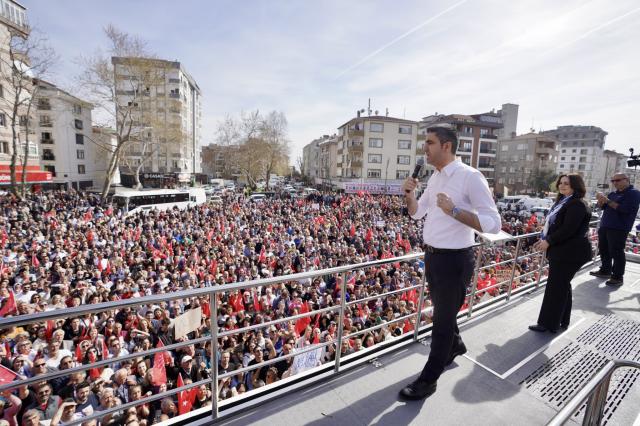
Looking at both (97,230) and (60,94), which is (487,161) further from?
(60,94)

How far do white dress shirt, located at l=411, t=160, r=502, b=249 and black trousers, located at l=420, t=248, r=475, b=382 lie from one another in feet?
0.37

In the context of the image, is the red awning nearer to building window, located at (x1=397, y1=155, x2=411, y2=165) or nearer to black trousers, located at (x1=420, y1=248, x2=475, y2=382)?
black trousers, located at (x1=420, y1=248, x2=475, y2=382)

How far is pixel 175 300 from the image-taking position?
3.49 m

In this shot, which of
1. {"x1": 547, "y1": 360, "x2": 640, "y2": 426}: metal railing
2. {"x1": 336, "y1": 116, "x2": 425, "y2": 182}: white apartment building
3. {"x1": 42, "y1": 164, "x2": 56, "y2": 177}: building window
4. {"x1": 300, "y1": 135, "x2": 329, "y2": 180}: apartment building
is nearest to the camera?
{"x1": 547, "y1": 360, "x2": 640, "y2": 426}: metal railing

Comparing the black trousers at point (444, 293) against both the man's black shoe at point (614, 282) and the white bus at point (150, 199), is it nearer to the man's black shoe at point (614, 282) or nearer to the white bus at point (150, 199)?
the man's black shoe at point (614, 282)

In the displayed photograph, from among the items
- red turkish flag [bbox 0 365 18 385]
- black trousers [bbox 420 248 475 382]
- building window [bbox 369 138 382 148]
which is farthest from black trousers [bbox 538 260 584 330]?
building window [bbox 369 138 382 148]

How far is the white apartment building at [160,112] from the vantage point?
28.7 meters

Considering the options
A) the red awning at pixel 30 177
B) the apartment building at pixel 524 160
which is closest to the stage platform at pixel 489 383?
the red awning at pixel 30 177

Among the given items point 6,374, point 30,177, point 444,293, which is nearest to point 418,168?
point 444,293

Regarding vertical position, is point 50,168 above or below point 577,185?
below

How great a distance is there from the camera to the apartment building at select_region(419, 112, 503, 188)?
154 feet

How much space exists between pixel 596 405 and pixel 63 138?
53.2 m

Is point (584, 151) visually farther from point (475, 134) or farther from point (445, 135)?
point (445, 135)

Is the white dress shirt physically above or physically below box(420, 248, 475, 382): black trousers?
above
